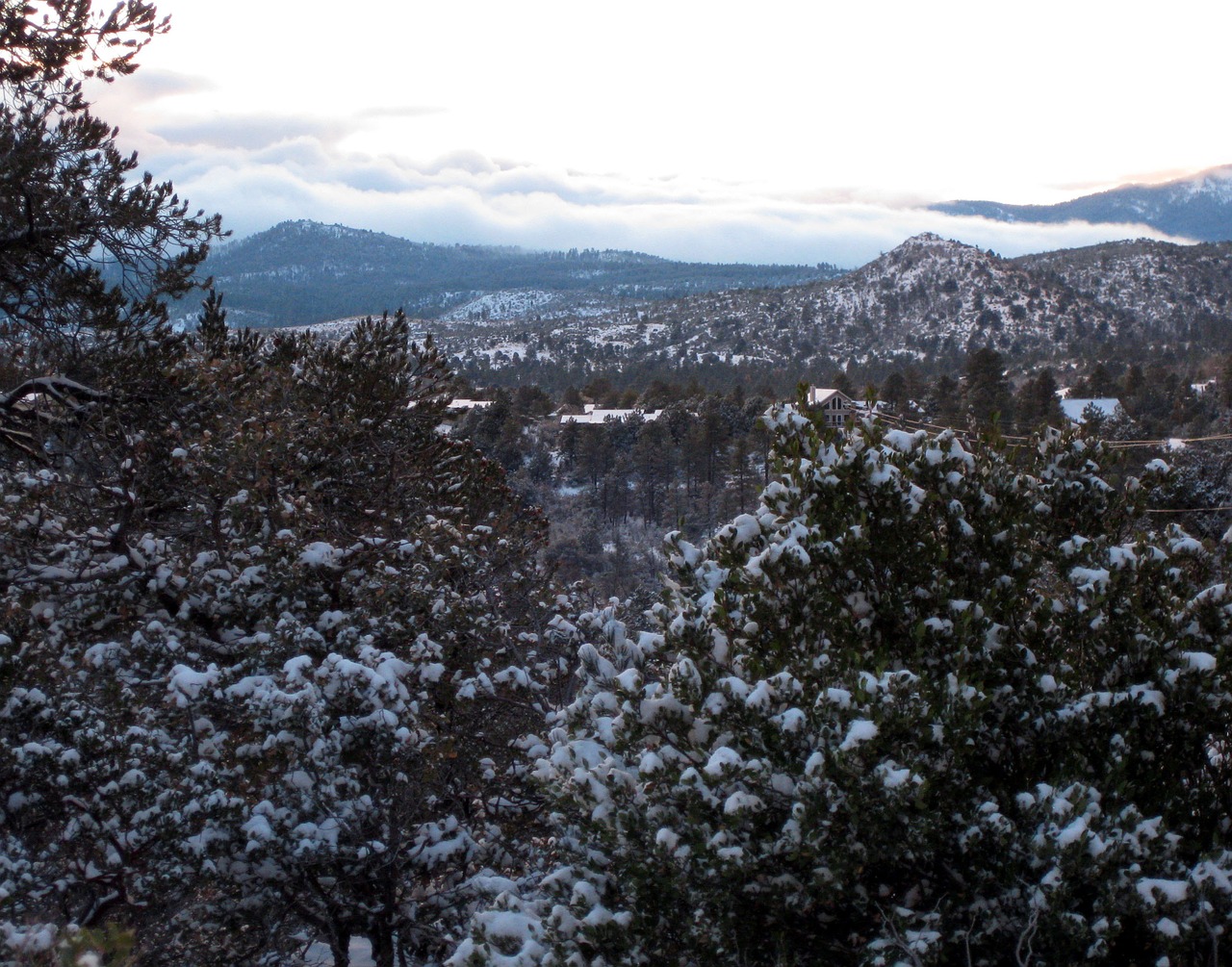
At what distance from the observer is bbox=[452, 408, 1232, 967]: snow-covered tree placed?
321cm

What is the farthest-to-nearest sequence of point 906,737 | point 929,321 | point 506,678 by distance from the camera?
1. point 929,321
2. point 506,678
3. point 906,737

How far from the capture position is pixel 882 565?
161 inches

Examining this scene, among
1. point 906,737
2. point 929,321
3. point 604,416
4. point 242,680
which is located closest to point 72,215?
point 242,680

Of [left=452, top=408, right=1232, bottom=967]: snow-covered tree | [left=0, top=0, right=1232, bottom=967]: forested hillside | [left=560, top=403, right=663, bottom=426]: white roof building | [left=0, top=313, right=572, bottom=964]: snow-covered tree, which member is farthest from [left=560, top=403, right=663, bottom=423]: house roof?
[left=452, top=408, right=1232, bottom=967]: snow-covered tree

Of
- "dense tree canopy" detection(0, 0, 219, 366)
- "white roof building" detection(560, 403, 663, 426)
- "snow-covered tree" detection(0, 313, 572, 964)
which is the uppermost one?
"dense tree canopy" detection(0, 0, 219, 366)

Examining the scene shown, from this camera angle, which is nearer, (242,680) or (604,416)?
(242,680)

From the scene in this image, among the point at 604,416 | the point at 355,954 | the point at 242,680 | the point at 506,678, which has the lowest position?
the point at 355,954

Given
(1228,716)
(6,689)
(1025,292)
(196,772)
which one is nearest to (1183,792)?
(1228,716)

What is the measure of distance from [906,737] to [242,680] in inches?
151

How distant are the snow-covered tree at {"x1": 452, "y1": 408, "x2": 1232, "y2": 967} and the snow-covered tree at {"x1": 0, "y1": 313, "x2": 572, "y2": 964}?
133cm

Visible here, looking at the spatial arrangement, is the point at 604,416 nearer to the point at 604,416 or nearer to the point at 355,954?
the point at 604,416

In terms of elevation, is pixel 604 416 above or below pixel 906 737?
below

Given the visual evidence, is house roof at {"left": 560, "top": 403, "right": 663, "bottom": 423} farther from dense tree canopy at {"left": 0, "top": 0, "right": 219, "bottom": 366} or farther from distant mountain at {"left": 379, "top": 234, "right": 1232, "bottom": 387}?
dense tree canopy at {"left": 0, "top": 0, "right": 219, "bottom": 366}

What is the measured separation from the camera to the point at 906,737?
11.3ft
